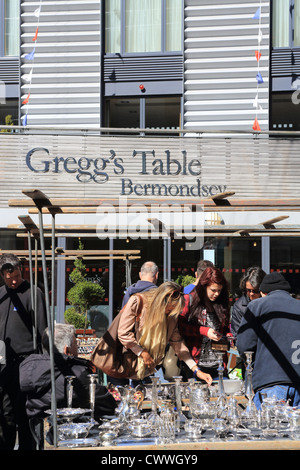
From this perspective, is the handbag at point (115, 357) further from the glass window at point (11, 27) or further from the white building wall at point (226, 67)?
the glass window at point (11, 27)

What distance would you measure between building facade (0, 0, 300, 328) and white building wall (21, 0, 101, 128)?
22 mm

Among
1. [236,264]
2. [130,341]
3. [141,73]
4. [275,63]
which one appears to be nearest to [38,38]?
[141,73]

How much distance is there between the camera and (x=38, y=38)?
1538 cm

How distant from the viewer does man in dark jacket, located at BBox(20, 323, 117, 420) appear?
17.6 feet

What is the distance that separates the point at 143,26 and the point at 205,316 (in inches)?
402

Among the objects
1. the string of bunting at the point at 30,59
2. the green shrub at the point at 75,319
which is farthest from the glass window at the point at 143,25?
the green shrub at the point at 75,319

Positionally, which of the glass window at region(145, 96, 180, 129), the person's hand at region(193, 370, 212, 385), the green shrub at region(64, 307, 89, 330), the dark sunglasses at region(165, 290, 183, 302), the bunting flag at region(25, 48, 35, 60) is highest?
the bunting flag at region(25, 48, 35, 60)

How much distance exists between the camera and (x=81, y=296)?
1380 cm
